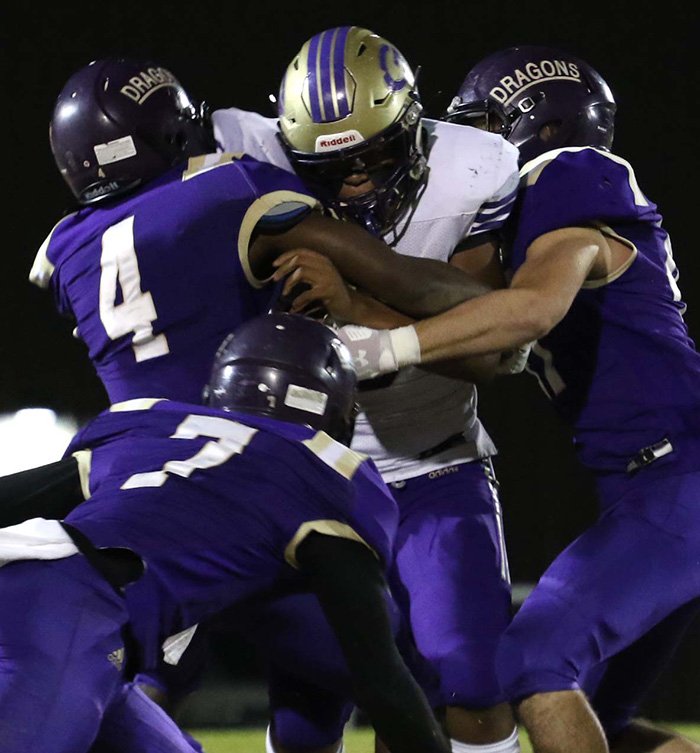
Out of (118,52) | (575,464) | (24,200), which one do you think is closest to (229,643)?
(575,464)

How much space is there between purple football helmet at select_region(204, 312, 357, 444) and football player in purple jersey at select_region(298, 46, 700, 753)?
0.62 ft

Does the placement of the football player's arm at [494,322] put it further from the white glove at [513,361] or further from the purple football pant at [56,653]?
the purple football pant at [56,653]

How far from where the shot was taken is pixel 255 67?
3.65 m

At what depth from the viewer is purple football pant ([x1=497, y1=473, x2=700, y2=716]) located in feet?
5.93

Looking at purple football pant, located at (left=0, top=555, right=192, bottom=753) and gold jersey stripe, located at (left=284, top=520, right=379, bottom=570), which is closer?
purple football pant, located at (left=0, top=555, right=192, bottom=753)

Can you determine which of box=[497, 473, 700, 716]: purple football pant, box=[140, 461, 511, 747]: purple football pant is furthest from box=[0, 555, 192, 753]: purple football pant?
box=[497, 473, 700, 716]: purple football pant

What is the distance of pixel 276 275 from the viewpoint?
195cm

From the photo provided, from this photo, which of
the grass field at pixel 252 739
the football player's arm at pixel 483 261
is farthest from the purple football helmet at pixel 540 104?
the grass field at pixel 252 739

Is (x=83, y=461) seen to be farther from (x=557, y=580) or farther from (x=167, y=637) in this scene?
(x=557, y=580)

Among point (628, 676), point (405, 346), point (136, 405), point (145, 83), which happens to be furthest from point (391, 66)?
point (628, 676)

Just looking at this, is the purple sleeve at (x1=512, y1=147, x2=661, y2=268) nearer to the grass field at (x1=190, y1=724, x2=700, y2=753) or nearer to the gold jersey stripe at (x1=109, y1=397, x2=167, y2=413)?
the gold jersey stripe at (x1=109, y1=397, x2=167, y2=413)

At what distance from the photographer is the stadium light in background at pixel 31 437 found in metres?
3.59

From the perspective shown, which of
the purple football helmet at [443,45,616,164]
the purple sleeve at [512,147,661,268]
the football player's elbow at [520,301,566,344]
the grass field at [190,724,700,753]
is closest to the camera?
the football player's elbow at [520,301,566,344]

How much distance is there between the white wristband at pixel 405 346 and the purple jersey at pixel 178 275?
197mm
